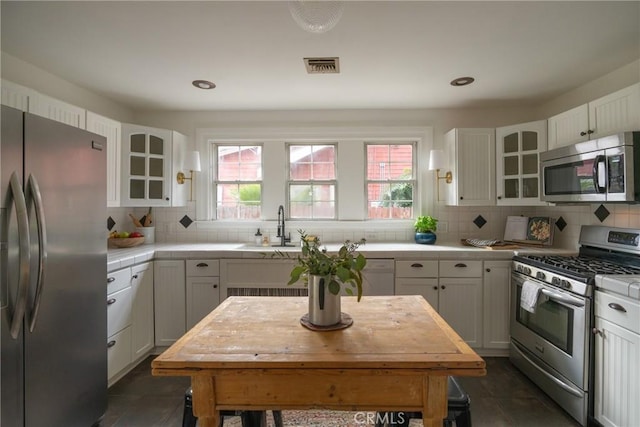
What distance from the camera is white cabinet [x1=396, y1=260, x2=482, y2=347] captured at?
268cm

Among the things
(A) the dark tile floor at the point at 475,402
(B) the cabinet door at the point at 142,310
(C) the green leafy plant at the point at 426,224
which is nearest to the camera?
(A) the dark tile floor at the point at 475,402

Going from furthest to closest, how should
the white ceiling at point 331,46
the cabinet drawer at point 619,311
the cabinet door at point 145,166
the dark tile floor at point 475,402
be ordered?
the cabinet door at point 145,166, the dark tile floor at point 475,402, the white ceiling at point 331,46, the cabinet drawer at point 619,311

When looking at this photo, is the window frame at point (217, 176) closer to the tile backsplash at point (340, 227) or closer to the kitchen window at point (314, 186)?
the tile backsplash at point (340, 227)

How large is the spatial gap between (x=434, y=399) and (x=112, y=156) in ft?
9.72

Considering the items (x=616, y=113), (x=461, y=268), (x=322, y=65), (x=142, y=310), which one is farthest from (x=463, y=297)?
(x=142, y=310)

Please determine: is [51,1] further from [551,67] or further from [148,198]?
[551,67]

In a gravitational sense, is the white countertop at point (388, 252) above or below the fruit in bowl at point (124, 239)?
below

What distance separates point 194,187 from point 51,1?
78.8 inches

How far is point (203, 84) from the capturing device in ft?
8.74

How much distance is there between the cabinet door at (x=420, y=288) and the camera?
8.82 feet

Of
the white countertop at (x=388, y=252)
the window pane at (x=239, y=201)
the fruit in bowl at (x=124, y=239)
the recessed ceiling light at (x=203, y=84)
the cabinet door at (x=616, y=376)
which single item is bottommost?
the cabinet door at (x=616, y=376)

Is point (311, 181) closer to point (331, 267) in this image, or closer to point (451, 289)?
point (451, 289)

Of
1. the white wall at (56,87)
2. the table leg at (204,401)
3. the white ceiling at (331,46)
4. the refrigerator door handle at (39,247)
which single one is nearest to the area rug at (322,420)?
the table leg at (204,401)

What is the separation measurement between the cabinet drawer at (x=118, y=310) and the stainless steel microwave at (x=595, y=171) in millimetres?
3401
